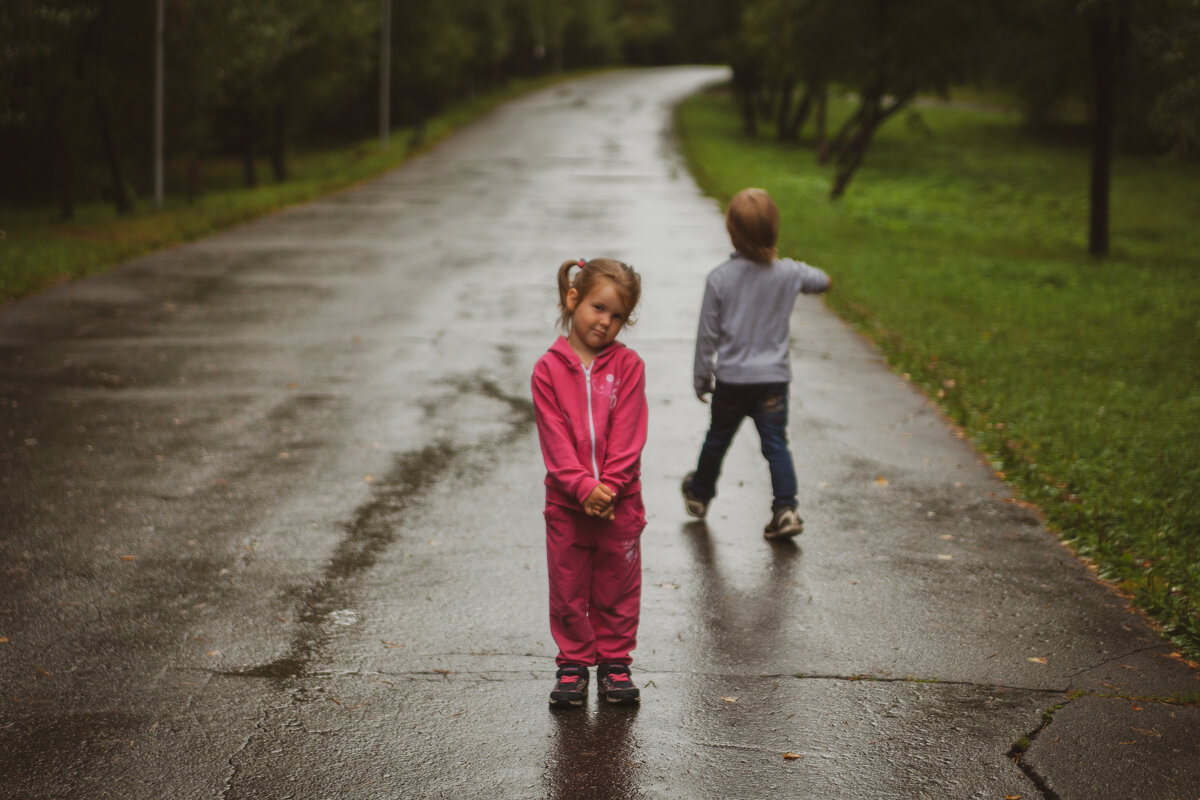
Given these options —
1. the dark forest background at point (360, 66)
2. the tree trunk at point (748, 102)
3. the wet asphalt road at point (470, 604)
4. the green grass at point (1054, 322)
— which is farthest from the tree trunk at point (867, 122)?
the tree trunk at point (748, 102)

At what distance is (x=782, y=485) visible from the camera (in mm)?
5918

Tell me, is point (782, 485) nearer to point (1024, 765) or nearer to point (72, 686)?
point (1024, 765)

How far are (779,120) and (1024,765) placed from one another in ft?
135

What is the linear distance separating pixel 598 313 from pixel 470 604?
1651mm

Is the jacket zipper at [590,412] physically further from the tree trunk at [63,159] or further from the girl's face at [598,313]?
the tree trunk at [63,159]

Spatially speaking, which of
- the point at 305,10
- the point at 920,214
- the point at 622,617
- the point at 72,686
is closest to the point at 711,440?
the point at 622,617

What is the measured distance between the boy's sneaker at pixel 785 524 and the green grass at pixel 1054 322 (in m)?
1.37

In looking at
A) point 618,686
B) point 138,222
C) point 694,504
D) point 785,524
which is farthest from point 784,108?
point 618,686

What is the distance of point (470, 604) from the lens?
5.06 meters

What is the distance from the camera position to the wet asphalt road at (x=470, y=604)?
374cm

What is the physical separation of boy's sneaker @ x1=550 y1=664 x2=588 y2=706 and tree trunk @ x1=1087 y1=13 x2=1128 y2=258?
599 inches

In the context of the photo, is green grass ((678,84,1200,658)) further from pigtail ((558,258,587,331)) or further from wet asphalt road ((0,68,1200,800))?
pigtail ((558,258,587,331))

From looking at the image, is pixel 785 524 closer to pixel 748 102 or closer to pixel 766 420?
pixel 766 420

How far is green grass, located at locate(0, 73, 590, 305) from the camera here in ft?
46.0
